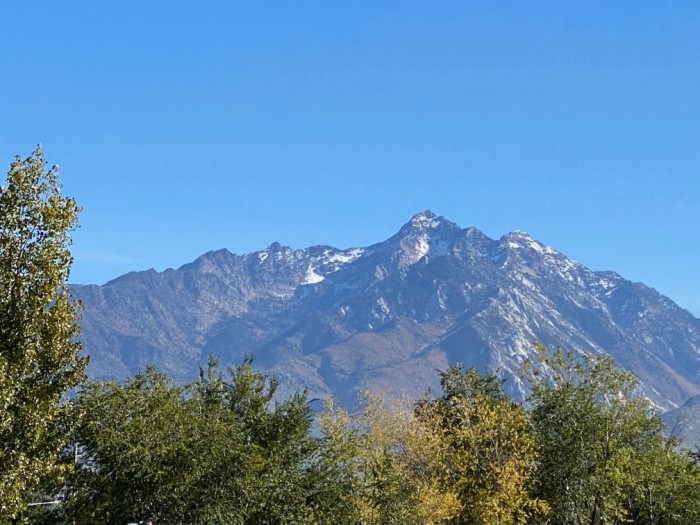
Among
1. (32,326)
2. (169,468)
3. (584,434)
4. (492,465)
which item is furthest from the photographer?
(584,434)

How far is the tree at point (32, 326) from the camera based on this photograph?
33.0m

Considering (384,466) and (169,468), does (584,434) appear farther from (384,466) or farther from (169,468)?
(169,468)

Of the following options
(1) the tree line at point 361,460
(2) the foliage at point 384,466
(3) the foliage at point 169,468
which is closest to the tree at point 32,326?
(1) the tree line at point 361,460

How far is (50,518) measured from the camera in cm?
6091

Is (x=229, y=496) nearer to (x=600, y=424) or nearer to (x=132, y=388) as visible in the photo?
(x=132, y=388)

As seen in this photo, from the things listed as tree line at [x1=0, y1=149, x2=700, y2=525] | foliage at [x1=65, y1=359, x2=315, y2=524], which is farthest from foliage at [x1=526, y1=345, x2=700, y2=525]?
foliage at [x1=65, y1=359, x2=315, y2=524]

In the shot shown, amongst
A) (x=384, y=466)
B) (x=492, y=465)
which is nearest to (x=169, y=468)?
(x=384, y=466)

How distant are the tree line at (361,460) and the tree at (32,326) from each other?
43.6 ft

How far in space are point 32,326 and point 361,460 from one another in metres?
40.2

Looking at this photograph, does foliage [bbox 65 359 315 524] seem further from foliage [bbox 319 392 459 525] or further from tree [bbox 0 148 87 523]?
tree [bbox 0 148 87 523]

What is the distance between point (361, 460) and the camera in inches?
2749

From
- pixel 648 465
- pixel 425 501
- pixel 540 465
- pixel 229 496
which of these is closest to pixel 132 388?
pixel 229 496

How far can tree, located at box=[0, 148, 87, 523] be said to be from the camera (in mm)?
33000

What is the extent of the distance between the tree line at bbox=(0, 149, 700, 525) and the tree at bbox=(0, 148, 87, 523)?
1329 centimetres
